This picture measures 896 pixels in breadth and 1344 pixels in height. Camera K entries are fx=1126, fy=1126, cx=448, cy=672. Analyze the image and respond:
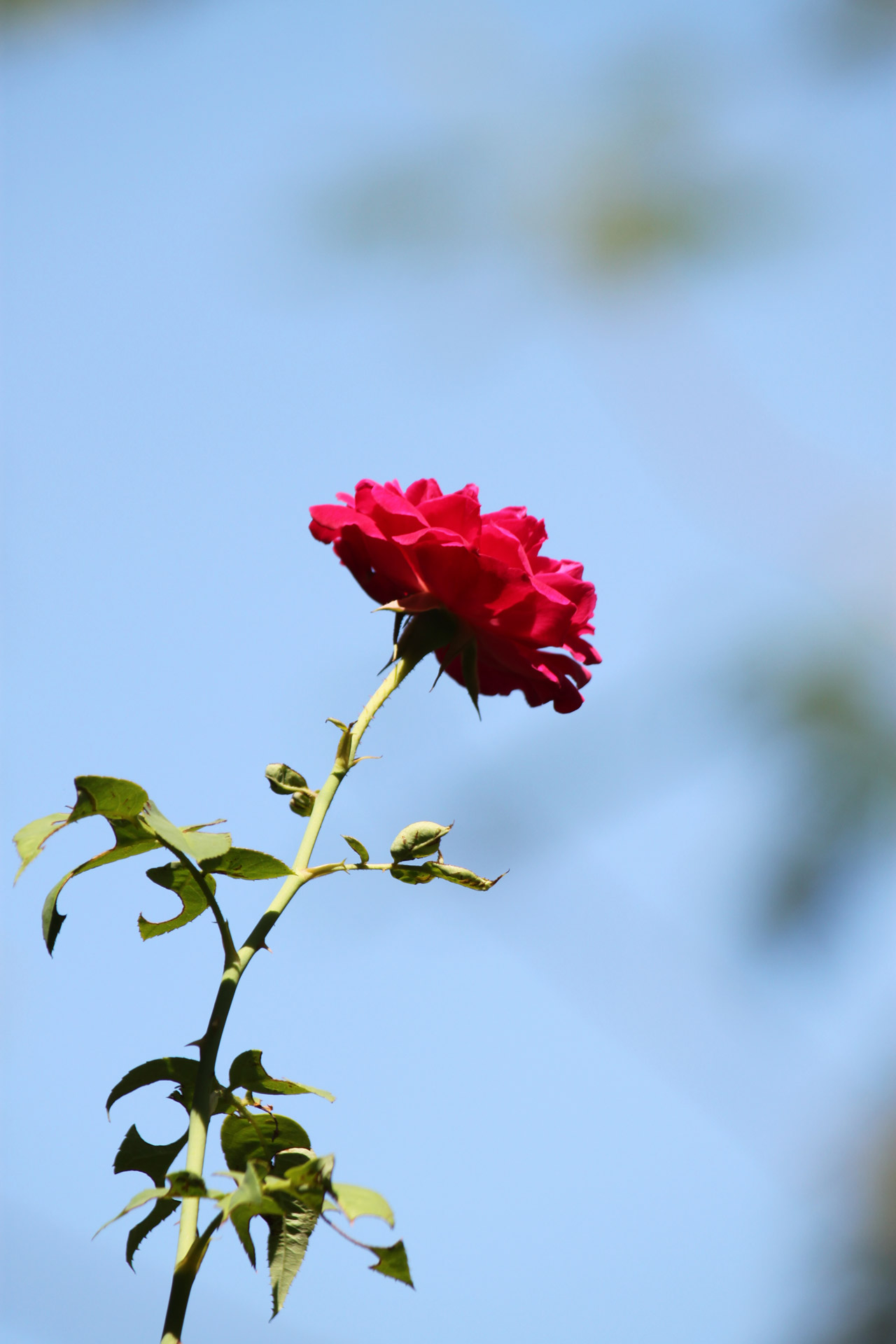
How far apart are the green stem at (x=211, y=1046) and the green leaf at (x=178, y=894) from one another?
1.8 inches

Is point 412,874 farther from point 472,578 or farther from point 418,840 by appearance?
point 472,578

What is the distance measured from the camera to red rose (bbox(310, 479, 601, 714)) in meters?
0.88

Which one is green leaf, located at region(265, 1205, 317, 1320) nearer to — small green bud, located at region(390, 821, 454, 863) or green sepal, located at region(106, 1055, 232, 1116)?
green sepal, located at region(106, 1055, 232, 1116)

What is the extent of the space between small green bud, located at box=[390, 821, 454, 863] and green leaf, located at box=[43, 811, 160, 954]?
0.52ft

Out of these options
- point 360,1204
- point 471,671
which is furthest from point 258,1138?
point 471,671

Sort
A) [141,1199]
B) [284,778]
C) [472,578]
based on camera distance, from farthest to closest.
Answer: [472,578] < [284,778] < [141,1199]

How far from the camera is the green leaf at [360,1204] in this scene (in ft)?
1.89

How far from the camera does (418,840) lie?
29.7 inches

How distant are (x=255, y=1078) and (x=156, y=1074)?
0.20 feet

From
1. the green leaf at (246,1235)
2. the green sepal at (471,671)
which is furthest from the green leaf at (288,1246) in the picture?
the green sepal at (471,671)

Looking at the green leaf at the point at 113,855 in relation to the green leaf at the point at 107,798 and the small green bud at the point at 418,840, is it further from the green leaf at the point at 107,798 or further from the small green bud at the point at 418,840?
the small green bud at the point at 418,840

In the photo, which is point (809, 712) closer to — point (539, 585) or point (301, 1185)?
point (539, 585)

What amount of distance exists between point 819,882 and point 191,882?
81 centimetres

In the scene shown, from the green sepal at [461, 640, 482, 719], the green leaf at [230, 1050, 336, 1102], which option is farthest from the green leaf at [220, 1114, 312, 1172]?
the green sepal at [461, 640, 482, 719]
